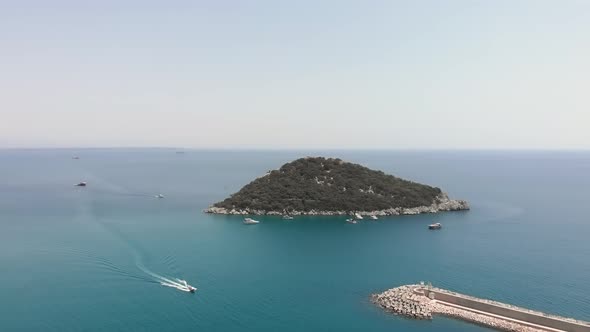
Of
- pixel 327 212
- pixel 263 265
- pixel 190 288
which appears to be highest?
pixel 327 212

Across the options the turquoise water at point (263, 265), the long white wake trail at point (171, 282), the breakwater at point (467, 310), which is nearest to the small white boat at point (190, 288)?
the long white wake trail at point (171, 282)

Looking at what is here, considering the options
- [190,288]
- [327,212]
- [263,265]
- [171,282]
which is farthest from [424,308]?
[327,212]

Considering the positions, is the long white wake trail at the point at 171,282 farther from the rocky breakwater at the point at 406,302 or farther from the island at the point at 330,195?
the island at the point at 330,195

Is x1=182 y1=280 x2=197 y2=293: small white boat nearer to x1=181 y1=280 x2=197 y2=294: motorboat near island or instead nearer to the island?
x1=181 y1=280 x2=197 y2=294: motorboat near island

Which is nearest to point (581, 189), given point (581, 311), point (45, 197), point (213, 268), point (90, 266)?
point (581, 311)

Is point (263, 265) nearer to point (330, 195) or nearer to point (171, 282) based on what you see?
point (171, 282)

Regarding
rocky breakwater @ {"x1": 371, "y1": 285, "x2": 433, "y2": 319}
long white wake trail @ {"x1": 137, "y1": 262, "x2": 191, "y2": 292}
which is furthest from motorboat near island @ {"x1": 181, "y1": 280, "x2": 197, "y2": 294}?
rocky breakwater @ {"x1": 371, "y1": 285, "x2": 433, "y2": 319}

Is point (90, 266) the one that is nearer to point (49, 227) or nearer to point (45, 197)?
point (49, 227)

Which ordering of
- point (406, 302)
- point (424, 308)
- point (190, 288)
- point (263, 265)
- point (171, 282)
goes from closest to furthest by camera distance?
point (424, 308) < point (406, 302) < point (190, 288) < point (171, 282) < point (263, 265)
